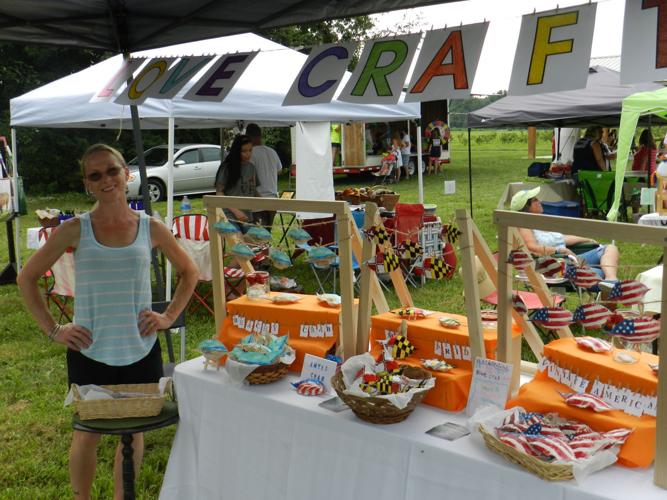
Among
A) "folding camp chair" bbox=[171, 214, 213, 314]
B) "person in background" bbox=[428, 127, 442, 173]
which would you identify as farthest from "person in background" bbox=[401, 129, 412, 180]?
"folding camp chair" bbox=[171, 214, 213, 314]

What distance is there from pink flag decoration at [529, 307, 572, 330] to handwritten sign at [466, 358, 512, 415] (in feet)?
0.52

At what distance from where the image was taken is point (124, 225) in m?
2.32

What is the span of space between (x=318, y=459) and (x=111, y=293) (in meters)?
0.91

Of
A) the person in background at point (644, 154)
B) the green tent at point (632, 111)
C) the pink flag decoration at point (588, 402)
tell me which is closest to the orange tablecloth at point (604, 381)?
the pink flag decoration at point (588, 402)

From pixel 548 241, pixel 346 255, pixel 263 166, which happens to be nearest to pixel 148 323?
pixel 346 255

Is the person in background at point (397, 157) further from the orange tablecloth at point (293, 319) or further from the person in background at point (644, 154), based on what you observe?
the orange tablecloth at point (293, 319)

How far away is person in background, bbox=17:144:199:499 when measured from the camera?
226cm

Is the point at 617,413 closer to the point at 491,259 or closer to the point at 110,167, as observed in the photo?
the point at 491,259

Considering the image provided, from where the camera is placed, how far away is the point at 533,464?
5.15 ft

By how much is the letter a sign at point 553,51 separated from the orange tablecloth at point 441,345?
79 centimetres

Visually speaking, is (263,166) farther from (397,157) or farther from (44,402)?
(397,157)

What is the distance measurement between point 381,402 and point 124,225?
1.11 m

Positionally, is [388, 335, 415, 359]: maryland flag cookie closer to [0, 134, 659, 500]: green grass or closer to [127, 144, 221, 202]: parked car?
[0, 134, 659, 500]: green grass

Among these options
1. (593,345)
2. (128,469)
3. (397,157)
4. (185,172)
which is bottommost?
(128,469)
